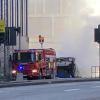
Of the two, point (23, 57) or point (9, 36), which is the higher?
point (9, 36)

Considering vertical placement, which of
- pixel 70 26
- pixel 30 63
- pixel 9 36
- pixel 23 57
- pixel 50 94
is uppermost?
pixel 70 26

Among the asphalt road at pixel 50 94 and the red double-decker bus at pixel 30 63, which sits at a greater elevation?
the red double-decker bus at pixel 30 63

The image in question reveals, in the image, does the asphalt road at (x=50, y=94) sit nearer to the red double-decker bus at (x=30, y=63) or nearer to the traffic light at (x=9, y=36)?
the traffic light at (x=9, y=36)

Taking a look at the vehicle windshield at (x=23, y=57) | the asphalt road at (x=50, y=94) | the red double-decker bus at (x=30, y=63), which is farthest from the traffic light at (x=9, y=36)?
the asphalt road at (x=50, y=94)

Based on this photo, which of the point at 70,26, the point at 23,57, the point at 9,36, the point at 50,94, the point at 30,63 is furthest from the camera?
the point at 70,26

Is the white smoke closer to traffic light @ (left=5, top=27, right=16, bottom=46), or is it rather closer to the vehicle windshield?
the vehicle windshield

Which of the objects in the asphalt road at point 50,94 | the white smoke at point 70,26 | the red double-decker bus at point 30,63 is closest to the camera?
the asphalt road at point 50,94

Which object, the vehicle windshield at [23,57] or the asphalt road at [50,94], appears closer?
the asphalt road at [50,94]

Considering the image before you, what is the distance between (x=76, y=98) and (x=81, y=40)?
4697 cm

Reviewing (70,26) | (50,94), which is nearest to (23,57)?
(50,94)

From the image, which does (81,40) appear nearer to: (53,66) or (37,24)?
(37,24)

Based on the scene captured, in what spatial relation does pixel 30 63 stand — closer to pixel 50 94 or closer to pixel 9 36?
pixel 9 36

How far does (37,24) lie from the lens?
2719 inches

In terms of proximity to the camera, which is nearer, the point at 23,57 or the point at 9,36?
the point at 9,36
